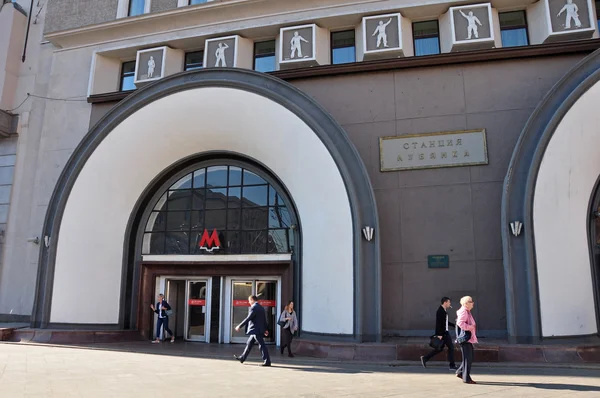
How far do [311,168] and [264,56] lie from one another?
5.63m

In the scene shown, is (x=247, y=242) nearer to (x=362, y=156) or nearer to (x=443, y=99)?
(x=362, y=156)

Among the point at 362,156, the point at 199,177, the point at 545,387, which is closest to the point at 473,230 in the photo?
the point at 362,156

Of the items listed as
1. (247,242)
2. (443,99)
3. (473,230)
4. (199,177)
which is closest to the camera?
(473,230)

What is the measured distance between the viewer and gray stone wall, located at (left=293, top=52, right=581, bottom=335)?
12.9 meters

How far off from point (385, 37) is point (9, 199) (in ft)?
49.0

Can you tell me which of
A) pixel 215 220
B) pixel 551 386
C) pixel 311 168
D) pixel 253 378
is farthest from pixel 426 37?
pixel 253 378

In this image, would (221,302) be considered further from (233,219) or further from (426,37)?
(426,37)

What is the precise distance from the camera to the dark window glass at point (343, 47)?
15.6 metres

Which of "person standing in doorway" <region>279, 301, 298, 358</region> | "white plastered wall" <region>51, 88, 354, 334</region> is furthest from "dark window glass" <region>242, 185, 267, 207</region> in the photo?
"person standing in doorway" <region>279, 301, 298, 358</region>

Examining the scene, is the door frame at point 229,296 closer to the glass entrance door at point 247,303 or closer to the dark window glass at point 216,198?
the glass entrance door at point 247,303

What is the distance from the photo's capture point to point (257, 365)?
1027cm

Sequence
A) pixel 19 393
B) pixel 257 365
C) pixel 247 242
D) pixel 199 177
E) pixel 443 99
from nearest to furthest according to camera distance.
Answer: pixel 19 393, pixel 257 365, pixel 443 99, pixel 247 242, pixel 199 177

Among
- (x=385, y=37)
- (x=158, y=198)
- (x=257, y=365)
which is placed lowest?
(x=257, y=365)

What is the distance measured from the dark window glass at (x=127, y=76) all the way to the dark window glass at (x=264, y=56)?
5.03m
